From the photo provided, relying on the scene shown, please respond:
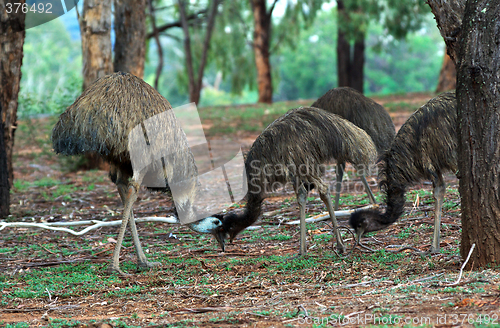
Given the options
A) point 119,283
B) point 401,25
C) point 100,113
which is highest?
point 401,25

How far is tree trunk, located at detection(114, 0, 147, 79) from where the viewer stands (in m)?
10.7

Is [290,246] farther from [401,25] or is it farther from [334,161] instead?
[401,25]

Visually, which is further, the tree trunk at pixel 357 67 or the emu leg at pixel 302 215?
the tree trunk at pixel 357 67

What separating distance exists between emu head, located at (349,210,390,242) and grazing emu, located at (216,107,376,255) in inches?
12.5

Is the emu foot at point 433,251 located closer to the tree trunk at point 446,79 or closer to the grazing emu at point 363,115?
Answer: the grazing emu at point 363,115

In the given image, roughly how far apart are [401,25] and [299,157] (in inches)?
521

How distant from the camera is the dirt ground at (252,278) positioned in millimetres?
3650

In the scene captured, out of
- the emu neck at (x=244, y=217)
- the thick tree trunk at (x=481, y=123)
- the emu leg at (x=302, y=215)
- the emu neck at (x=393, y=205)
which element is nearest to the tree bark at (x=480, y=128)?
the thick tree trunk at (x=481, y=123)

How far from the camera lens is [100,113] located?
4.87 m

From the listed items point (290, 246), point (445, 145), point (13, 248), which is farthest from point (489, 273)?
point (13, 248)

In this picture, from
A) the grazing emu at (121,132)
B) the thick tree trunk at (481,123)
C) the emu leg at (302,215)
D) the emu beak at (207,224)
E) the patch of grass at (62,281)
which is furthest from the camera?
the emu leg at (302,215)

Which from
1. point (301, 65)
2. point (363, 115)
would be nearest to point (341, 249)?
point (363, 115)

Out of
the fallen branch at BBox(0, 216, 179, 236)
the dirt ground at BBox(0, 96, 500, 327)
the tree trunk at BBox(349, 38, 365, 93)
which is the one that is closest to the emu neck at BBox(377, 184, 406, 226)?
the dirt ground at BBox(0, 96, 500, 327)

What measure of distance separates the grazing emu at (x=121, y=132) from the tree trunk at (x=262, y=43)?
1559 cm
